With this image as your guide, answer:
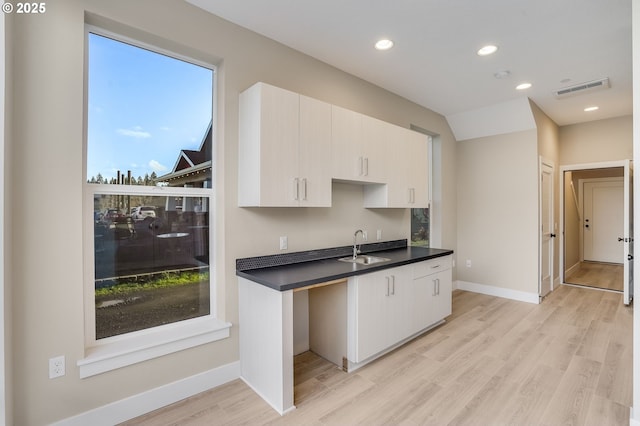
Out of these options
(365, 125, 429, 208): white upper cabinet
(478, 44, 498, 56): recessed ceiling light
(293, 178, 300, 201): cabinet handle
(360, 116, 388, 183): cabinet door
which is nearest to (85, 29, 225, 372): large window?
(293, 178, 300, 201): cabinet handle

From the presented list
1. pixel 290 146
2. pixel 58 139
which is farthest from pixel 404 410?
pixel 58 139

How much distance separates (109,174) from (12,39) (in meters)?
0.83

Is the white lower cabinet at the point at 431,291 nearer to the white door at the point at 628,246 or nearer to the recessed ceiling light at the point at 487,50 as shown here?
the recessed ceiling light at the point at 487,50

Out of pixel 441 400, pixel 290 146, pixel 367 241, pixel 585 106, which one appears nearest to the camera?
pixel 441 400

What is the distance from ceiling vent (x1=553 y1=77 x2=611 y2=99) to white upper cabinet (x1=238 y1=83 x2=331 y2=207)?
3260 mm

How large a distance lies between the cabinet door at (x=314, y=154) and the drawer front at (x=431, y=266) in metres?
1.18

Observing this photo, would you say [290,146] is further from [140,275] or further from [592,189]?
[592,189]

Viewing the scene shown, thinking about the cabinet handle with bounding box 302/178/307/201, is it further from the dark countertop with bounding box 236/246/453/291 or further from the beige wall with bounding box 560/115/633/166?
the beige wall with bounding box 560/115/633/166

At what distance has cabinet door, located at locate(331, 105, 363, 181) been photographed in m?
2.80

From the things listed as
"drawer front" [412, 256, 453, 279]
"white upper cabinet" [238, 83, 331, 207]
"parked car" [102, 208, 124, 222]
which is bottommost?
"drawer front" [412, 256, 453, 279]

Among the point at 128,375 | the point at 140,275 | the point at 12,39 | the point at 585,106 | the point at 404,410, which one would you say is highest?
the point at 585,106

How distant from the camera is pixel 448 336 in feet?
10.9

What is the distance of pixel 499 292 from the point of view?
15.9ft
